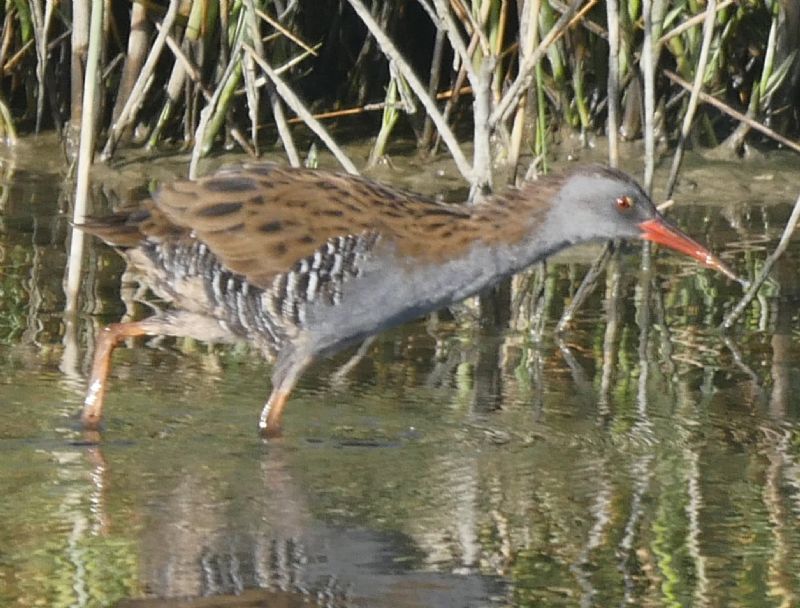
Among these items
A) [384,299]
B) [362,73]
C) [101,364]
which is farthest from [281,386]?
[362,73]

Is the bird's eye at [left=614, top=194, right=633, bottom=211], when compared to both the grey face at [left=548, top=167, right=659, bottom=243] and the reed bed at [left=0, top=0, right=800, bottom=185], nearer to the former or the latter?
the grey face at [left=548, top=167, right=659, bottom=243]

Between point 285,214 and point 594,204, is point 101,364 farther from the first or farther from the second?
point 594,204

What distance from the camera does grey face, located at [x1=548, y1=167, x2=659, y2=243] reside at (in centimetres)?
Answer: 567

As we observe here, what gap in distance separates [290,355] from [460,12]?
7.95 ft

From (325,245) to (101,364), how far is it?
873 millimetres

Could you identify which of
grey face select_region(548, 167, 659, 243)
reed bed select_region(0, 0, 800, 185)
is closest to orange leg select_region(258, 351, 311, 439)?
grey face select_region(548, 167, 659, 243)

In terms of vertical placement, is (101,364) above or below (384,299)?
below

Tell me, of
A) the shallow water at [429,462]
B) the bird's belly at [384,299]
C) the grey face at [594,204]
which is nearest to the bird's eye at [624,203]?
the grey face at [594,204]

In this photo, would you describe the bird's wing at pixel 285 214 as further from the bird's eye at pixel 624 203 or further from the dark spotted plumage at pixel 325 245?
the bird's eye at pixel 624 203

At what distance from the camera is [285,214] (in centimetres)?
564

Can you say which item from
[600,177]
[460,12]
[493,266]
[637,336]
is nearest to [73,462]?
[493,266]

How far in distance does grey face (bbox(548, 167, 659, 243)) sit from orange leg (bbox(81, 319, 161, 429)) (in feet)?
4.40

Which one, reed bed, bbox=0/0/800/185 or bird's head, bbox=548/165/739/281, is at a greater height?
reed bed, bbox=0/0/800/185

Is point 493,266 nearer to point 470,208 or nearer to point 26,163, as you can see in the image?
point 470,208
